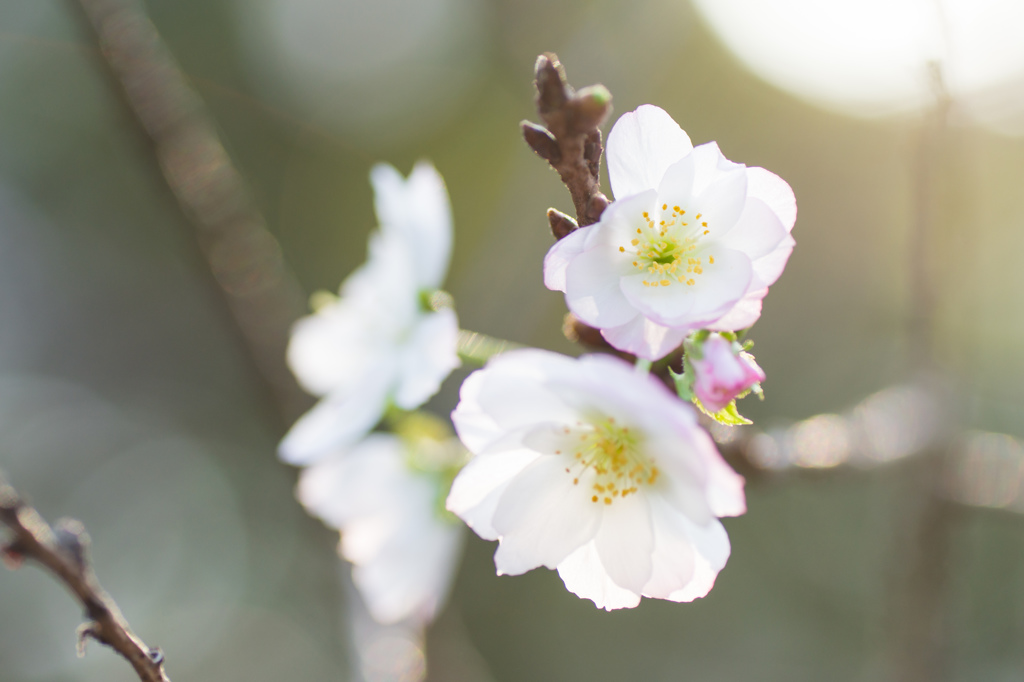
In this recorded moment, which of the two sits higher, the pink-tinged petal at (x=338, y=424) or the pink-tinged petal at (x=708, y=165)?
the pink-tinged petal at (x=708, y=165)

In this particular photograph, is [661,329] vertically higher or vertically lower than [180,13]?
lower

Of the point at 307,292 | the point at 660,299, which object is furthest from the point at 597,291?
the point at 307,292

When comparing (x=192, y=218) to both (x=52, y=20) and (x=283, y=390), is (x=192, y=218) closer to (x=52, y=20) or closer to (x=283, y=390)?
(x=283, y=390)

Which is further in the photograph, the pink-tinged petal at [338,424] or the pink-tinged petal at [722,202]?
the pink-tinged petal at [338,424]

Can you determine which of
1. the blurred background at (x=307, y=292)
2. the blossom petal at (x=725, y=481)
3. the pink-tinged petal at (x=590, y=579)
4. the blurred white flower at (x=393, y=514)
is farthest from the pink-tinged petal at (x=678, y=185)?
the blurred background at (x=307, y=292)

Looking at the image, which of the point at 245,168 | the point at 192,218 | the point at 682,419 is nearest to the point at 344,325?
the point at 192,218

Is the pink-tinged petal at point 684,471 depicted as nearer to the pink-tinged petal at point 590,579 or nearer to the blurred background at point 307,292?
the pink-tinged petal at point 590,579

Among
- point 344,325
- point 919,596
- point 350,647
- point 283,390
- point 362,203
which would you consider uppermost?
point 344,325

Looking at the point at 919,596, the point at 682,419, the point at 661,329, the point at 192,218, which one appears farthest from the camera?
the point at 919,596
